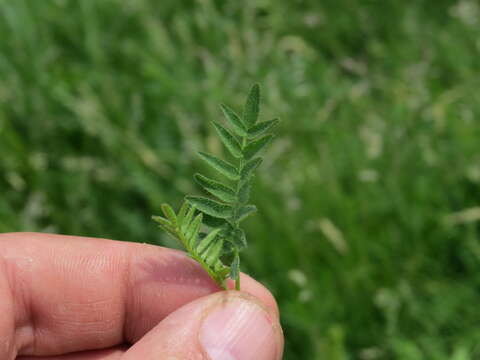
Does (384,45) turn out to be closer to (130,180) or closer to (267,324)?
(130,180)

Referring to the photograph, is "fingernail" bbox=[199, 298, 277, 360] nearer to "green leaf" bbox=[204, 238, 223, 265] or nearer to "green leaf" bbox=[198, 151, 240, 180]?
"green leaf" bbox=[204, 238, 223, 265]

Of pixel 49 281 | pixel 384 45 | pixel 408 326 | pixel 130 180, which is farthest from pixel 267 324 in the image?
pixel 384 45

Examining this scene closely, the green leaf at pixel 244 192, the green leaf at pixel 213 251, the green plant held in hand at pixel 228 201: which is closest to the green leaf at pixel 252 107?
the green plant held in hand at pixel 228 201

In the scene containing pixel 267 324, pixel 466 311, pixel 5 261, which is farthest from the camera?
pixel 466 311

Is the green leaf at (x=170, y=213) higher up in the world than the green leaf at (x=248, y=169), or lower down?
lower down

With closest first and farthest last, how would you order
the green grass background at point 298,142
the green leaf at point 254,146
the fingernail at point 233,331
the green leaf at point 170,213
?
1. the green leaf at point 170,213
2. the green leaf at point 254,146
3. the fingernail at point 233,331
4. the green grass background at point 298,142

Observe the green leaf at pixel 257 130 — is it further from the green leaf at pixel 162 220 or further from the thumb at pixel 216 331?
the thumb at pixel 216 331
